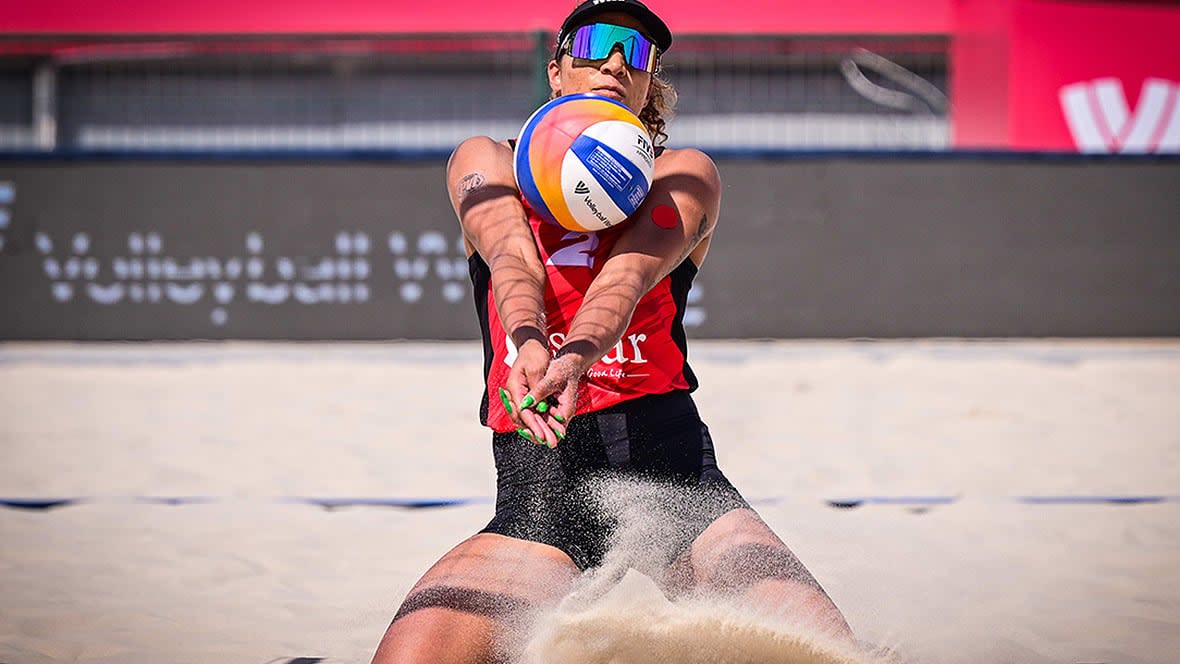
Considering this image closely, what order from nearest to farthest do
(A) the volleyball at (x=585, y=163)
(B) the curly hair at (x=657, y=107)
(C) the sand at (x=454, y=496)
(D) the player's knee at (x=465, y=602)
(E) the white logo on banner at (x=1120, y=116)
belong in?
(D) the player's knee at (x=465, y=602), (A) the volleyball at (x=585, y=163), (B) the curly hair at (x=657, y=107), (C) the sand at (x=454, y=496), (E) the white logo on banner at (x=1120, y=116)

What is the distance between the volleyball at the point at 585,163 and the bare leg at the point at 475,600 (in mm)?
620

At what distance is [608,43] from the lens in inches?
91.5

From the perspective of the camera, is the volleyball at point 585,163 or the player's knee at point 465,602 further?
the volleyball at point 585,163

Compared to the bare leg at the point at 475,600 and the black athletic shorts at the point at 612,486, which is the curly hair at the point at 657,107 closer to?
the black athletic shorts at the point at 612,486

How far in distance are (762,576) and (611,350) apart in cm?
50

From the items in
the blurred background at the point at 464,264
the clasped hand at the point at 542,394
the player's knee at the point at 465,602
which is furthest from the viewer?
the blurred background at the point at 464,264

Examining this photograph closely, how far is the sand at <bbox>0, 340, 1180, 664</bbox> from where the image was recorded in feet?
9.78

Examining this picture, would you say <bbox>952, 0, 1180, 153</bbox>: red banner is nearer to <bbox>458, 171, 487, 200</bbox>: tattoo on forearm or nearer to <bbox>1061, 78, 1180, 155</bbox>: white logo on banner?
<bbox>1061, 78, 1180, 155</bbox>: white logo on banner

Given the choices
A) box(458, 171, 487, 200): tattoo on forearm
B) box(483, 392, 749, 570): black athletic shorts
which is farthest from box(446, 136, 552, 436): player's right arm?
box(483, 392, 749, 570): black athletic shorts

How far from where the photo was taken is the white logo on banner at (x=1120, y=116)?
13320mm

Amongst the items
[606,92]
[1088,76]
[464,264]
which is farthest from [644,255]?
[1088,76]

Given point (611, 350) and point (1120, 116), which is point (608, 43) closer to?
point (611, 350)

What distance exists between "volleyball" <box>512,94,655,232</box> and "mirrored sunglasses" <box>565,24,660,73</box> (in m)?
0.12

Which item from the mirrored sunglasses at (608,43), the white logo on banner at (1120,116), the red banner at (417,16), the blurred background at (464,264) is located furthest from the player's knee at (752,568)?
the red banner at (417,16)
